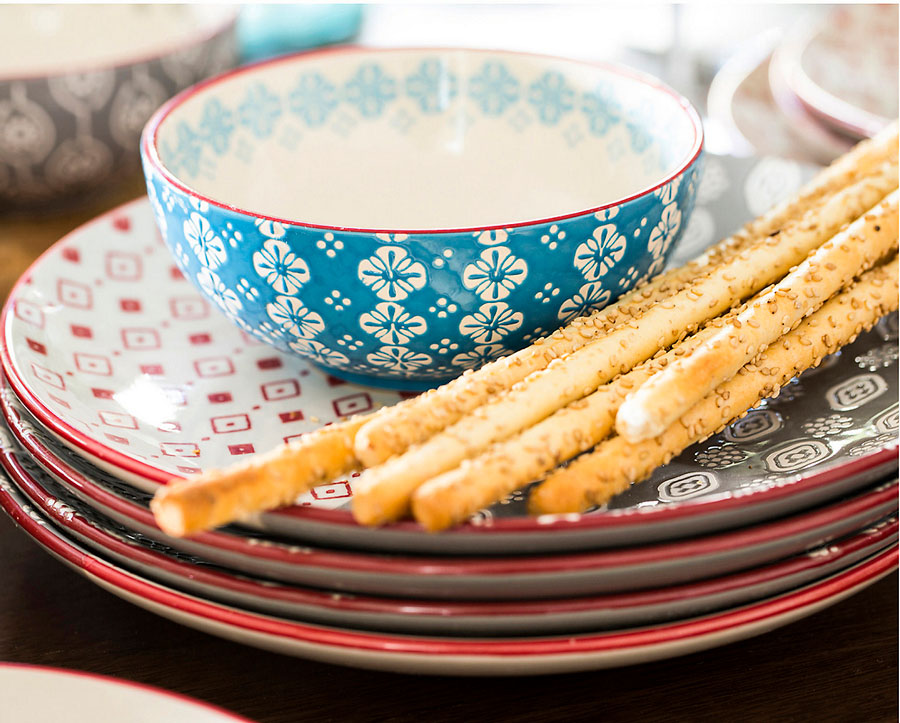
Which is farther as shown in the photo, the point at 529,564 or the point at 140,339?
the point at 140,339

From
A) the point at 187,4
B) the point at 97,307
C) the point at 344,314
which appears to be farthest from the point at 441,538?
the point at 187,4

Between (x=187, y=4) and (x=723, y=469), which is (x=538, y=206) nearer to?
(x=723, y=469)

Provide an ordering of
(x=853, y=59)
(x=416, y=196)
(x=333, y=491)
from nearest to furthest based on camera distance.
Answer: (x=333, y=491) → (x=416, y=196) → (x=853, y=59)

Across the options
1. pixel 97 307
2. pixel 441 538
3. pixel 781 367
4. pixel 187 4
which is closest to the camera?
pixel 441 538

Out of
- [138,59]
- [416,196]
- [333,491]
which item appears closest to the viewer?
[333,491]

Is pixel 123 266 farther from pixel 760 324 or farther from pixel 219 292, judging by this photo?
pixel 760 324

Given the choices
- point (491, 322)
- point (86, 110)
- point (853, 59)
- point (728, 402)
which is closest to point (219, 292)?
point (491, 322)

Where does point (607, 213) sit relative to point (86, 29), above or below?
above
